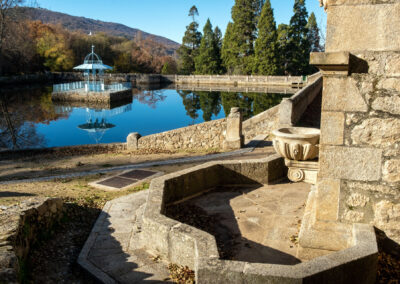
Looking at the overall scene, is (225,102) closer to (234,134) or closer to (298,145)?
(234,134)

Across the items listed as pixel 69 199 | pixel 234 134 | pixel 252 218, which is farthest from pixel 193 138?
pixel 252 218

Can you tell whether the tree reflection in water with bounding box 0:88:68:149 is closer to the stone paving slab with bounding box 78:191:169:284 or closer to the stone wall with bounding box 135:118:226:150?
the stone wall with bounding box 135:118:226:150

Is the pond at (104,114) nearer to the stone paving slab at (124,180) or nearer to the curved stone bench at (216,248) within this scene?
the stone paving slab at (124,180)

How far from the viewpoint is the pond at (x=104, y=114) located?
25.9 metres

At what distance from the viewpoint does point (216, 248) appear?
376 cm

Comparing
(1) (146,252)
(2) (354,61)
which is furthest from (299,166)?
(1) (146,252)

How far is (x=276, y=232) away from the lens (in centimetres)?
484

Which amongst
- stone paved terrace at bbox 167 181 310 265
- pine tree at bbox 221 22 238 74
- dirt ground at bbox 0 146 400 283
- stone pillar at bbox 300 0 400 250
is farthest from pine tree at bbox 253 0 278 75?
stone pillar at bbox 300 0 400 250

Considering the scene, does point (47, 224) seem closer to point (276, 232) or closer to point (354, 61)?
point (276, 232)

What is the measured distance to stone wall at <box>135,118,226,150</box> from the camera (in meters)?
16.9

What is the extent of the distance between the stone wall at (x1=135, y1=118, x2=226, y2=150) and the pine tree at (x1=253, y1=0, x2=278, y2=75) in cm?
3449

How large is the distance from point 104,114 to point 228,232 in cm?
3278

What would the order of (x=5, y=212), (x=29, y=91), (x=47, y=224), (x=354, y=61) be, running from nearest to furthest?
(x=354, y=61), (x=5, y=212), (x=47, y=224), (x=29, y=91)

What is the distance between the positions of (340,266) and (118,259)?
289 centimetres
